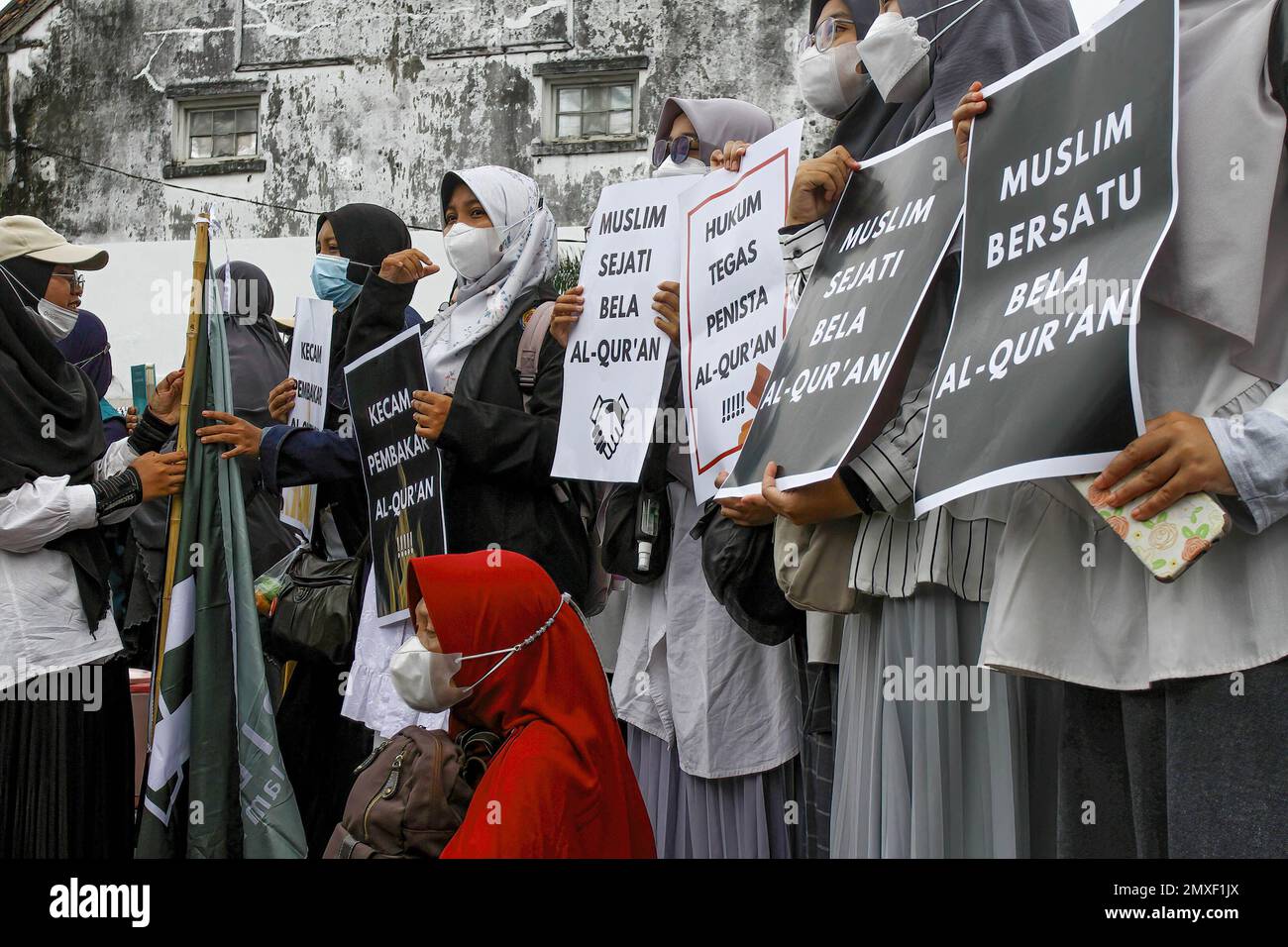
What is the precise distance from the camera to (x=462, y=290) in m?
4.72

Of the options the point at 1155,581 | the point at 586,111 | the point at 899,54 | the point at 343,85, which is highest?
the point at 343,85

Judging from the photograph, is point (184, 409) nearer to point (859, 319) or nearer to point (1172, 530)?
point (859, 319)

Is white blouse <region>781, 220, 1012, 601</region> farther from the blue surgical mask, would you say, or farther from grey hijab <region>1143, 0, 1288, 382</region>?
the blue surgical mask

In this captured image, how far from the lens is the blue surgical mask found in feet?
17.0

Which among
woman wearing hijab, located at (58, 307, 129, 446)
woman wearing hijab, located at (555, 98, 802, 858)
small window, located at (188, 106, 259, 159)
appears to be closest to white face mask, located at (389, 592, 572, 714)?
woman wearing hijab, located at (555, 98, 802, 858)

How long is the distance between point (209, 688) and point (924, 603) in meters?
2.56

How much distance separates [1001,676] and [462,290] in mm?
2535

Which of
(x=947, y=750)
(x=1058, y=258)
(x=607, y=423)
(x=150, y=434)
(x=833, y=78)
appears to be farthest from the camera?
(x=150, y=434)

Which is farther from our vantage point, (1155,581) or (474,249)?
(474,249)

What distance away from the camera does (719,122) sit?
4.36 m

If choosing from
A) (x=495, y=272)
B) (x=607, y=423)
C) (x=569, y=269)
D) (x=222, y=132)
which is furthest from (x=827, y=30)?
(x=222, y=132)

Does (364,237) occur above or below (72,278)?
above

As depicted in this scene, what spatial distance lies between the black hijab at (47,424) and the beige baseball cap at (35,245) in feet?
1.16

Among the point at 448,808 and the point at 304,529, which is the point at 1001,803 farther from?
the point at 304,529
